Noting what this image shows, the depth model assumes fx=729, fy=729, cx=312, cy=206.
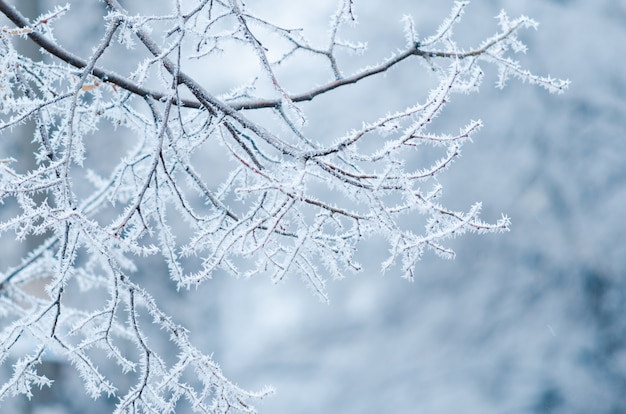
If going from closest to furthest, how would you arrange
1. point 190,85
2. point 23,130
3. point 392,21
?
point 190,85 < point 23,130 < point 392,21

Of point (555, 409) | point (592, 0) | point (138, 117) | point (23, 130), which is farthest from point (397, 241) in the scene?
point (592, 0)

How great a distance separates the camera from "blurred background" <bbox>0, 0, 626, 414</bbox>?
768 cm

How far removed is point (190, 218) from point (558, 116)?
22.1ft

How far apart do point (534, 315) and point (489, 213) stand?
121cm

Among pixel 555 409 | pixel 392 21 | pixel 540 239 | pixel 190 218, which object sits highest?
pixel 392 21

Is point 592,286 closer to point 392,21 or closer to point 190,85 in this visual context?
point 392,21

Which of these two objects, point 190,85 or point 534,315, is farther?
point 534,315

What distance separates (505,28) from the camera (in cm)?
232

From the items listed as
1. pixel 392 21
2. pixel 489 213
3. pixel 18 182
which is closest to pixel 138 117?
pixel 18 182

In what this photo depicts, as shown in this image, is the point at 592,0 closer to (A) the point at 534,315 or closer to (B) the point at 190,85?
(A) the point at 534,315

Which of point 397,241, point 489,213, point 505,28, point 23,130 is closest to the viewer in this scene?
point 397,241

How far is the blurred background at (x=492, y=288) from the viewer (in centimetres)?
768

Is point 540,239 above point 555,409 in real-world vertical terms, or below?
above

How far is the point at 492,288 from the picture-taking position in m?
8.10
